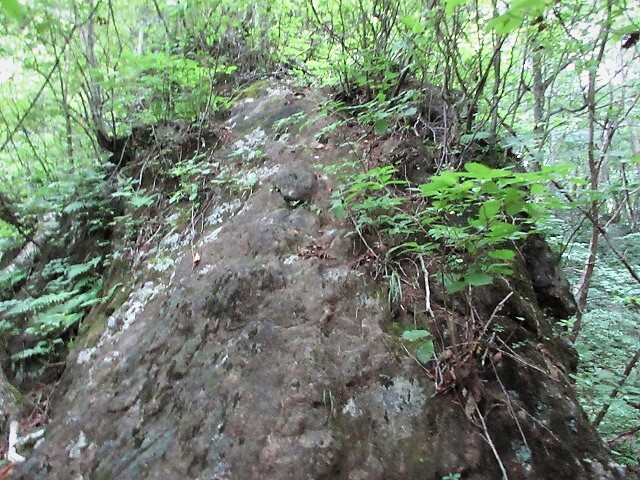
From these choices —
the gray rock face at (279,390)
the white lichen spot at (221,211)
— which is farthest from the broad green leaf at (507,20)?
the white lichen spot at (221,211)

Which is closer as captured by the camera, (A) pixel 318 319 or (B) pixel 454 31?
(A) pixel 318 319

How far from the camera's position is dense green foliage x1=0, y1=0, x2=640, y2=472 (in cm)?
374

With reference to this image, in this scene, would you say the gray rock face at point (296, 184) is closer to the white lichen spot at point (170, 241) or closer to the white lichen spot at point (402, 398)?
the white lichen spot at point (170, 241)

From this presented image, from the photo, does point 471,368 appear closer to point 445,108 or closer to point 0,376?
point 445,108

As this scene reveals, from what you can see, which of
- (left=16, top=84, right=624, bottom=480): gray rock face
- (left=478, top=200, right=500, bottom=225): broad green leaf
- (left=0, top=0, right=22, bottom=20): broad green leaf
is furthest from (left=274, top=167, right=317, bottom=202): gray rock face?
(left=0, top=0, right=22, bottom=20): broad green leaf

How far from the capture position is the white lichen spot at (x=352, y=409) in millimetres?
2555

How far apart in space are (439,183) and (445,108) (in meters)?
2.78

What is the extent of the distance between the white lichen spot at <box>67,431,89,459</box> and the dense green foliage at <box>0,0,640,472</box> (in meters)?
1.50

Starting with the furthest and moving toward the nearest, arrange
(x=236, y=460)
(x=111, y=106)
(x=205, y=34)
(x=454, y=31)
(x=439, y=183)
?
1. (x=205, y=34)
2. (x=111, y=106)
3. (x=454, y=31)
4. (x=236, y=460)
5. (x=439, y=183)

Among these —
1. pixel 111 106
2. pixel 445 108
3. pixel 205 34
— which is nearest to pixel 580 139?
pixel 445 108

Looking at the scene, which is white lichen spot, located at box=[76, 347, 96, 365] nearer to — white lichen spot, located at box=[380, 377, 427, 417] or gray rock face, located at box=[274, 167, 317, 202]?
gray rock face, located at box=[274, 167, 317, 202]

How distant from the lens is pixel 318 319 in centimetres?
312

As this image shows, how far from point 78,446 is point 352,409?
2.24 metres

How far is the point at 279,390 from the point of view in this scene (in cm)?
272
